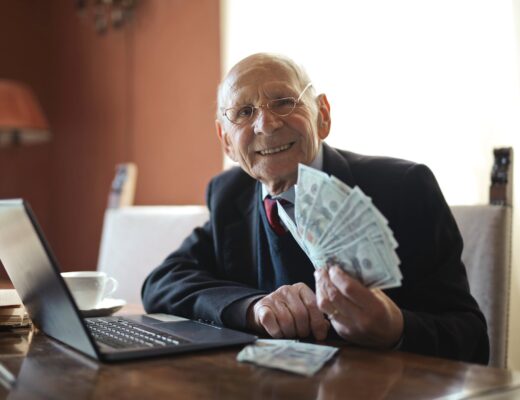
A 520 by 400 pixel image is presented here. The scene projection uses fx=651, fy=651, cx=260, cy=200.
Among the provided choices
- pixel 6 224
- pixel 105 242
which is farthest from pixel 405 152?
pixel 6 224

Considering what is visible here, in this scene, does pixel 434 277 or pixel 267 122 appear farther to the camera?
pixel 267 122

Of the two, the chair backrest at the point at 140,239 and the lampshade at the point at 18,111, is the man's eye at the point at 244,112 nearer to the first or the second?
the chair backrest at the point at 140,239

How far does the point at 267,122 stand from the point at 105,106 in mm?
2503

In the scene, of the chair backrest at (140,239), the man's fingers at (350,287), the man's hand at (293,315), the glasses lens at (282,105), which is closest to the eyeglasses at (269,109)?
the glasses lens at (282,105)

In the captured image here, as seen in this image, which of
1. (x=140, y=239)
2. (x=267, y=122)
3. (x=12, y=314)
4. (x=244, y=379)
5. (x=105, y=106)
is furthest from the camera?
(x=105, y=106)

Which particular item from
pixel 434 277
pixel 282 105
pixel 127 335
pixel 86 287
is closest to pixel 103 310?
pixel 86 287

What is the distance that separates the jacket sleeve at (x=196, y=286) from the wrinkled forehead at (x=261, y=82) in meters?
0.37

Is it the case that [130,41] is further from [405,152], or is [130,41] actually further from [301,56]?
[405,152]

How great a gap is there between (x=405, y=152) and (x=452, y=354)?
37.2 inches

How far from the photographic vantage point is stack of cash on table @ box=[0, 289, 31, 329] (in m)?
1.21

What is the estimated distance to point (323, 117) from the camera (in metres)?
1.49

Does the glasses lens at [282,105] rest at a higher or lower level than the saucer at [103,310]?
higher

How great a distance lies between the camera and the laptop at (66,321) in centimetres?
87

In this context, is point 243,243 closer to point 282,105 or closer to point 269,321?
point 282,105
